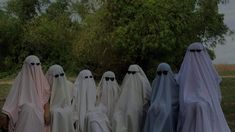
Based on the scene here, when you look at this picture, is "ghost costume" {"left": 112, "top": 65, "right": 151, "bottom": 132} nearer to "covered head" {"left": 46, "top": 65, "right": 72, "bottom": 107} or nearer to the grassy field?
"covered head" {"left": 46, "top": 65, "right": 72, "bottom": 107}

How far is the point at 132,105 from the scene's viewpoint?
558cm

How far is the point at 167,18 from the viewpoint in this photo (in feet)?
56.7

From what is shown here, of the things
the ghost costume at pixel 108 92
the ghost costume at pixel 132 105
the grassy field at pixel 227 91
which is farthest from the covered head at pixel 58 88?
the grassy field at pixel 227 91

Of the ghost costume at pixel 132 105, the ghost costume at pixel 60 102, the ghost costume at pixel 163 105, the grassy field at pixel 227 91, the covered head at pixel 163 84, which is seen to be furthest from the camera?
the grassy field at pixel 227 91

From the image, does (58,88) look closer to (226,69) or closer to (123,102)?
(123,102)

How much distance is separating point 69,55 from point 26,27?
2689 mm

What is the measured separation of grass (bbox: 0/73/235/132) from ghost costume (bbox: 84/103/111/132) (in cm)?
727

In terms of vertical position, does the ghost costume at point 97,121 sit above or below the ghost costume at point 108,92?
below

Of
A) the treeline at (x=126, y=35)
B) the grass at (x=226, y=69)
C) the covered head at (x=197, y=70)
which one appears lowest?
the grass at (x=226, y=69)

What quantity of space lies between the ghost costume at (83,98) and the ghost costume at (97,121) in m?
0.22

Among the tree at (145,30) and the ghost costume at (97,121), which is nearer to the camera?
the ghost costume at (97,121)

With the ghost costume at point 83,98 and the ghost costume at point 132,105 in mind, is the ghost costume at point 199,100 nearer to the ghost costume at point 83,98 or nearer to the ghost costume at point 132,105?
the ghost costume at point 132,105

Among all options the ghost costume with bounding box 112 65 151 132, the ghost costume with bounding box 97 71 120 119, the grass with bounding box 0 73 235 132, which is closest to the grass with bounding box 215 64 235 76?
the grass with bounding box 0 73 235 132

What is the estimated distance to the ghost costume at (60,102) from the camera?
18.7 ft
